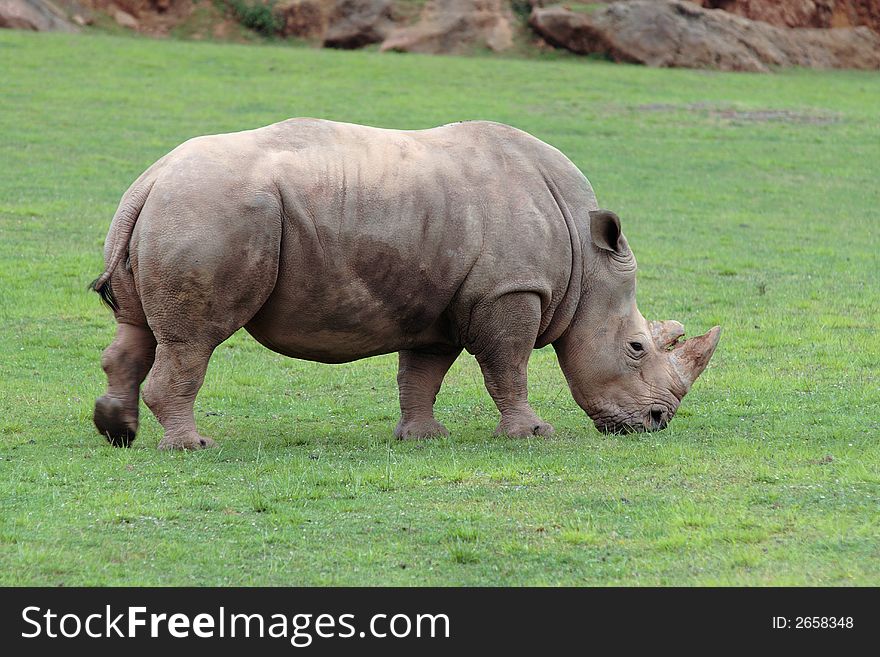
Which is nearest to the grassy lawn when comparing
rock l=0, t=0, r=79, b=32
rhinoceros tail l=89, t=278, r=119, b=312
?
rhinoceros tail l=89, t=278, r=119, b=312

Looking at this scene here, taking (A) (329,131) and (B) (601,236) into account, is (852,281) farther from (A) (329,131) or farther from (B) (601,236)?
(A) (329,131)

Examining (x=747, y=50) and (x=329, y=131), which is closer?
(x=329, y=131)

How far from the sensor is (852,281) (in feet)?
56.4

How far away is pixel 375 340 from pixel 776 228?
12068mm

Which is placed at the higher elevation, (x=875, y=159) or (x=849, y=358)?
(x=849, y=358)

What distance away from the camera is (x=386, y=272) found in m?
9.50

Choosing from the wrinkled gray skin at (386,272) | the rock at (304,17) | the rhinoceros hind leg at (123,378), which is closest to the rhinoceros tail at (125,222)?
the wrinkled gray skin at (386,272)

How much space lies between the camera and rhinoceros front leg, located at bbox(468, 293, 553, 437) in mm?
9844

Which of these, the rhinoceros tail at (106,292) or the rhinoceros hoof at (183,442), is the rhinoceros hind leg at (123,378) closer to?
the rhinoceros tail at (106,292)

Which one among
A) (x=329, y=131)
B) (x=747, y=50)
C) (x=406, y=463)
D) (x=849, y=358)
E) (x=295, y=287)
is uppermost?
(x=329, y=131)

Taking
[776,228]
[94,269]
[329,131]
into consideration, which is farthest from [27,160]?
[329,131]

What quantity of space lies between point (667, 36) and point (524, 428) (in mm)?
26110

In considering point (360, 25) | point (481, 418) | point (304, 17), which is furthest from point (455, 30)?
point (481, 418)

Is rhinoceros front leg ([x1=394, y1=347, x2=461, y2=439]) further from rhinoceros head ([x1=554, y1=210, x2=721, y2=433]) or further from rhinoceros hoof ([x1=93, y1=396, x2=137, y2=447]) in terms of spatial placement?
rhinoceros hoof ([x1=93, y1=396, x2=137, y2=447])
